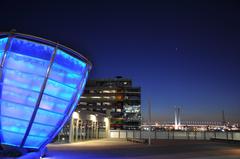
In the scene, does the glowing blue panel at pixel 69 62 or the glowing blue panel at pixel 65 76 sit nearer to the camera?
the glowing blue panel at pixel 65 76

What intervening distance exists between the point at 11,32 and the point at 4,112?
410 cm

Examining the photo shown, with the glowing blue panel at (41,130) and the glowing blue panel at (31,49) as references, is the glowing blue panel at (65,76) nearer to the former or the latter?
the glowing blue panel at (31,49)

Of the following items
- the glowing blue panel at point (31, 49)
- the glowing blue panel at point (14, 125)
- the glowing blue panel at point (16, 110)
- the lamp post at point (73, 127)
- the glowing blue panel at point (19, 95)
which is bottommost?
the lamp post at point (73, 127)

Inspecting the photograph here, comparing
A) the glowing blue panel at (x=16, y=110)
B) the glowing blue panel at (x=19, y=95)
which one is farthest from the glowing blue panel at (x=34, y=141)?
the glowing blue panel at (x=19, y=95)

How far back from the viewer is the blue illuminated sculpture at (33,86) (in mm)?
13771

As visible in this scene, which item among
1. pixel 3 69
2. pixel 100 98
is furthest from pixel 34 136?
pixel 100 98

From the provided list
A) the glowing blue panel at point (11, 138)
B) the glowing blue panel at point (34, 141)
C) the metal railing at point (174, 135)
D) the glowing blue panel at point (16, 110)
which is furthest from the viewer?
the metal railing at point (174, 135)

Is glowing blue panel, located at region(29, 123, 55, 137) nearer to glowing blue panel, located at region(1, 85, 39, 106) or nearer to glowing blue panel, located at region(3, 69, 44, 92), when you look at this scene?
glowing blue panel, located at region(1, 85, 39, 106)

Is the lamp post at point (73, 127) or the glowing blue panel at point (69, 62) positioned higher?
the glowing blue panel at point (69, 62)

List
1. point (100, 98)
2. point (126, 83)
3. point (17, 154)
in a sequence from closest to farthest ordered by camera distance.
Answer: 1. point (17, 154)
2. point (100, 98)
3. point (126, 83)

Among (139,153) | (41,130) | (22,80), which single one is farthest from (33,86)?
(139,153)

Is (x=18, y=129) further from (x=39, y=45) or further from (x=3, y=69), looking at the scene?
(x=39, y=45)

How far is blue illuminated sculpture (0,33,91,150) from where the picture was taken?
542 inches

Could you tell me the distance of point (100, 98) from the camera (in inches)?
4840
